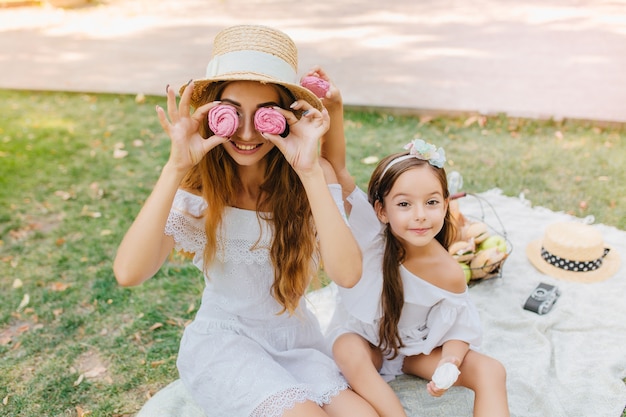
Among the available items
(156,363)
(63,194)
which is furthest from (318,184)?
(63,194)

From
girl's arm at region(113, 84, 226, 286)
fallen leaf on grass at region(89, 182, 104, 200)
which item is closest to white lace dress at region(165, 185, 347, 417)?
girl's arm at region(113, 84, 226, 286)

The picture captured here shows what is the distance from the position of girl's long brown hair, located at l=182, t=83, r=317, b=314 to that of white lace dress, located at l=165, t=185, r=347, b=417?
0.04m

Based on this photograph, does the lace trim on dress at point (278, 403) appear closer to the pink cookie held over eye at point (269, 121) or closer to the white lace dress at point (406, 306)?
the white lace dress at point (406, 306)

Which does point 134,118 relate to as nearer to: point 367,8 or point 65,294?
point 65,294

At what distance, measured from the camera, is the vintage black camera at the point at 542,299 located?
331 cm

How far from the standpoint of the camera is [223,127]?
201 centimetres

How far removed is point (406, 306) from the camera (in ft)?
8.56

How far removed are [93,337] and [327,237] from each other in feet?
6.09

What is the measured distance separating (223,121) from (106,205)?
2.90 metres

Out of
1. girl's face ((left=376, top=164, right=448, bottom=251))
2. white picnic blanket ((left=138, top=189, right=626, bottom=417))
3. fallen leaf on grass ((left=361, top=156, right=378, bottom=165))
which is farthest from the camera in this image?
fallen leaf on grass ((left=361, top=156, right=378, bottom=165))

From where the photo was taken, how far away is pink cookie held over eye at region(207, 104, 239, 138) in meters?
2.02

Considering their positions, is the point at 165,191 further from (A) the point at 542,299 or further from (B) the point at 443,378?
(A) the point at 542,299

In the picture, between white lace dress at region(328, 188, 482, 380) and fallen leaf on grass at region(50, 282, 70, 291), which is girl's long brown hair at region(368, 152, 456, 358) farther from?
fallen leaf on grass at region(50, 282, 70, 291)

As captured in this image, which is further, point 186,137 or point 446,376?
point 446,376
